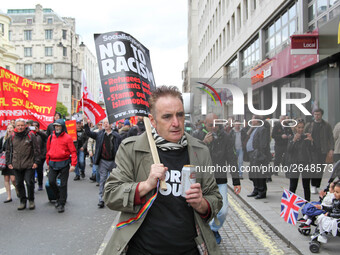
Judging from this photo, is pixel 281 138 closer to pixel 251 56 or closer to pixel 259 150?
pixel 259 150

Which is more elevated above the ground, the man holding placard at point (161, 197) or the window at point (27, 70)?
the window at point (27, 70)

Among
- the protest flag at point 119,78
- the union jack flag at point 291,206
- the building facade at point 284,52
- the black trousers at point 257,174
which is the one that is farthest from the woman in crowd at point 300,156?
the protest flag at point 119,78

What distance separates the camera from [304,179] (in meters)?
6.86

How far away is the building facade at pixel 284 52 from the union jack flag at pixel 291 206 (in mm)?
1331

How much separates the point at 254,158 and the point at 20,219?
15.2 feet

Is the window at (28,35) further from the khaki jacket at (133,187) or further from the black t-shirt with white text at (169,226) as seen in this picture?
the black t-shirt with white text at (169,226)

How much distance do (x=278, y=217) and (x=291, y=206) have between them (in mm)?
1232

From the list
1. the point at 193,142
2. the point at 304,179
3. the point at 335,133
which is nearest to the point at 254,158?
the point at 304,179

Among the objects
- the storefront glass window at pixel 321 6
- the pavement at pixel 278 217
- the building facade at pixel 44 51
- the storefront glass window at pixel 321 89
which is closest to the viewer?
the pavement at pixel 278 217

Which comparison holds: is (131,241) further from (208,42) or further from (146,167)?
(208,42)

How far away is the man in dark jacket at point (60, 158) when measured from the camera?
7.59 meters

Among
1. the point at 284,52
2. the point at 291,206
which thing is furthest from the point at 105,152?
the point at 284,52

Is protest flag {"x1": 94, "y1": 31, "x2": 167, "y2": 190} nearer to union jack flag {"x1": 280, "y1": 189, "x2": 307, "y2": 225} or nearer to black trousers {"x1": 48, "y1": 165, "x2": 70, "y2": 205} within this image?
union jack flag {"x1": 280, "y1": 189, "x2": 307, "y2": 225}

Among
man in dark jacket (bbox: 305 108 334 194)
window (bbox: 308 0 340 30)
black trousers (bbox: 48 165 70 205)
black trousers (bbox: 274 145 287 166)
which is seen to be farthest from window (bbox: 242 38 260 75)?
black trousers (bbox: 48 165 70 205)
